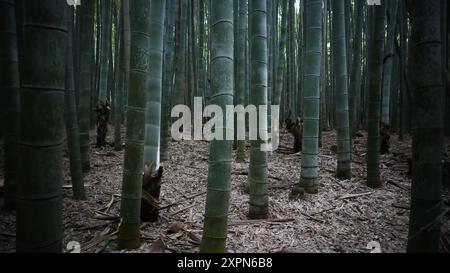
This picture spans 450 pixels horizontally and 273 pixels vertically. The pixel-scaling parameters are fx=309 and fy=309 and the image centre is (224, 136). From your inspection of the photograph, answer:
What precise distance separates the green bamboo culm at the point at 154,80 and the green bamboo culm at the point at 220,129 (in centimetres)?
81

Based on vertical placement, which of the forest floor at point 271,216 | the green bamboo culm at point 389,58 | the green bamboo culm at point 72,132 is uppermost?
the green bamboo culm at point 389,58

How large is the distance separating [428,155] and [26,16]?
1564mm

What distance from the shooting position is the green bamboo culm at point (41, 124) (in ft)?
3.26

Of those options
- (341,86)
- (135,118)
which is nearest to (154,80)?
(135,118)

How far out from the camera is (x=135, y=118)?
5.85ft

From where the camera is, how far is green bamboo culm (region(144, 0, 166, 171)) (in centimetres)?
223

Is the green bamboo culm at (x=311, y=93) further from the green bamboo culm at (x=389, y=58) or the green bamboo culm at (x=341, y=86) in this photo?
the green bamboo culm at (x=389, y=58)

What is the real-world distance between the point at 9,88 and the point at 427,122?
8.66ft

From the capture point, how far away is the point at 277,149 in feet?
18.4

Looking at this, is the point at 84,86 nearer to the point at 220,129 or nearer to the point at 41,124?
the point at 220,129

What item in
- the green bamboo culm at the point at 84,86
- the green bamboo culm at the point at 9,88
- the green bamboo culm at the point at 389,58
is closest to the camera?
the green bamboo culm at the point at 9,88

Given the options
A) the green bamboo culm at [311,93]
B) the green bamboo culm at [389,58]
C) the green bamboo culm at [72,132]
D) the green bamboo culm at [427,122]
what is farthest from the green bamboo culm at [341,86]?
the green bamboo culm at [72,132]
